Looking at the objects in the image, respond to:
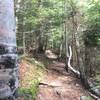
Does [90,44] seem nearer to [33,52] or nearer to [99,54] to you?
[99,54]

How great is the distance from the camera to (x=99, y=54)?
48.4ft

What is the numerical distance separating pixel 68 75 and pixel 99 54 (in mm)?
2822

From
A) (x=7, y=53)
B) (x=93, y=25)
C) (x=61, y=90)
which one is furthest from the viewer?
(x=93, y=25)

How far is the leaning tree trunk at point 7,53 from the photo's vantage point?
1.09 meters

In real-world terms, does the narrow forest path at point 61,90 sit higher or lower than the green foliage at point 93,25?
lower

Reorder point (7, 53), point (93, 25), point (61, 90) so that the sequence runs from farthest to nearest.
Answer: point (93, 25)
point (61, 90)
point (7, 53)

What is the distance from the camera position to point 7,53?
1.14 m

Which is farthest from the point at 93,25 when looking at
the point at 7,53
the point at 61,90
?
the point at 7,53

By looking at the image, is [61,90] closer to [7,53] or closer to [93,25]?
[93,25]

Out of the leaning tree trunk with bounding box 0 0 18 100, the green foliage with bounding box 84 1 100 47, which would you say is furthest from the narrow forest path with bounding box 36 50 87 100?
the leaning tree trunk with bounding box 0 0 18 100

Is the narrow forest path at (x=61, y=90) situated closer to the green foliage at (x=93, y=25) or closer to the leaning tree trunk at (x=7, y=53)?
the green foliage at (x=93, y=25)

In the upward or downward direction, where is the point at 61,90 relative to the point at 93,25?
downward

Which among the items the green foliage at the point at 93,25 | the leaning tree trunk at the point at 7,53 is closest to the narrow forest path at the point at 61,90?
the green foliage at the point at 93,25


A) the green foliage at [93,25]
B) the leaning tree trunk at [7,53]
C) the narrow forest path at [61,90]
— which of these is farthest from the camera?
the green foliage at [93,25]
